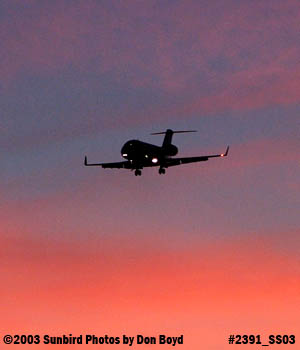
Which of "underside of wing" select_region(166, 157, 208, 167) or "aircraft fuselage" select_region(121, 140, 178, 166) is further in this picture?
"underside of wing" select_region(166, 157, 208, 167)

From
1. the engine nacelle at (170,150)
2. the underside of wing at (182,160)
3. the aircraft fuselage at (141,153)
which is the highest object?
the engine nacelle at (170,150)

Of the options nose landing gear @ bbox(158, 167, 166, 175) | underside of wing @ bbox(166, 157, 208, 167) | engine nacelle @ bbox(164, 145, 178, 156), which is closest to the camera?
underside of wing @ bbox(166, 157, 208, 167)

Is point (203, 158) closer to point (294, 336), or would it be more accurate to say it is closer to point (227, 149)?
point (227, 149)

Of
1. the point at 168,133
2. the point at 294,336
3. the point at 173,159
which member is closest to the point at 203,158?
the point at 173,159

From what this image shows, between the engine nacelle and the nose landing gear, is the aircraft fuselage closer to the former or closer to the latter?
the engine nacelle

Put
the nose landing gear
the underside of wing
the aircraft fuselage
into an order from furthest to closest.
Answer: the nose landing gear, the underside of wing, the aircraft fuselage

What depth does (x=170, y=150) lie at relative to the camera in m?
164

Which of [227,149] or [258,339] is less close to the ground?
[227,149]

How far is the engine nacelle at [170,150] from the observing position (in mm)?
162750

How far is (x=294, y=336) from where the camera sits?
392ft

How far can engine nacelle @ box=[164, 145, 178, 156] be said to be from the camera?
16275cm

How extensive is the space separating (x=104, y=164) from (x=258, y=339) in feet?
198

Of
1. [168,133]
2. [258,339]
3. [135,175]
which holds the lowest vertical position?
[258,339]

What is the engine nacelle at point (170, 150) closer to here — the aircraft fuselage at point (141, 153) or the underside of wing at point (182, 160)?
the underside of wing at point (182, 160)
